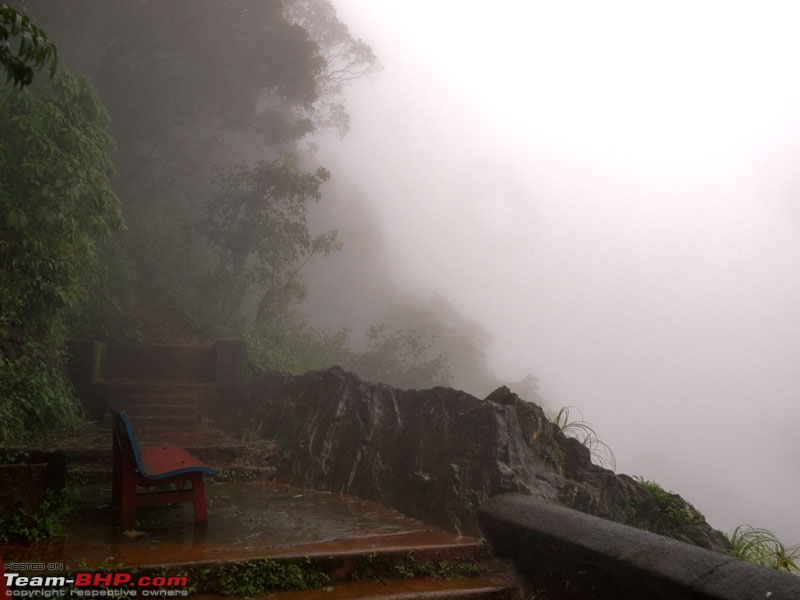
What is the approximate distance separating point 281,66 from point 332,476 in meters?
13.4

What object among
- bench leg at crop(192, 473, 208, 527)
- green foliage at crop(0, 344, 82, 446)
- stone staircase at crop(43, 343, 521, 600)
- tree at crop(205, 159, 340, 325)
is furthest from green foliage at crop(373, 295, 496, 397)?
bench leg at crop(192, 473, 208, 527)

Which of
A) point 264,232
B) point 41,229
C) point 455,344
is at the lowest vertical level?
point 41,229

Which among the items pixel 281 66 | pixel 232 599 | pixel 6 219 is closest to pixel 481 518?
pixel 232 599

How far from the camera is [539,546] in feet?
12.3

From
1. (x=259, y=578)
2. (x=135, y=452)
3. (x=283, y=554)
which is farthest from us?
(x=135, y=452)

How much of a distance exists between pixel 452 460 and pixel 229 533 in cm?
190

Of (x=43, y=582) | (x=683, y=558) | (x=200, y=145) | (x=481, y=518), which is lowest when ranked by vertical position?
(x=43, y=582)

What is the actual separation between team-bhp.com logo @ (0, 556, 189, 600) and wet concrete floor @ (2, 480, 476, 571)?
0.11 meters

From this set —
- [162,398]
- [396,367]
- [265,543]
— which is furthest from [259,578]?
[396,367]

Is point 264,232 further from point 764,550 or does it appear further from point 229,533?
point 764,550

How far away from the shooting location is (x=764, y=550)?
15.0ft

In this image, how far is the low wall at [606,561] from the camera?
108 inches

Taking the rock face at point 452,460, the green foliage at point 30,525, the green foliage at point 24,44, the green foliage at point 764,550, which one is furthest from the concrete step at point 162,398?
the green foliage at point 764,550

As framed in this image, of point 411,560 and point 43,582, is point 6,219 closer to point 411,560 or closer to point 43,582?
point 43,582
